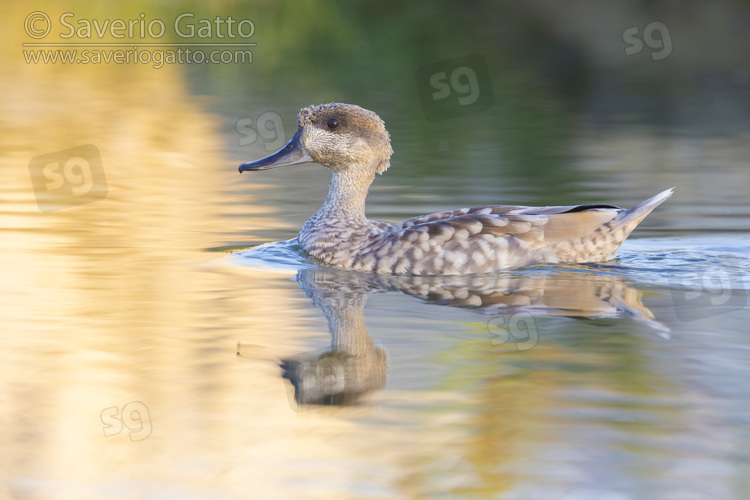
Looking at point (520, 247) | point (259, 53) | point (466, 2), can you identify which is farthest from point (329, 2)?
point (520, 247)

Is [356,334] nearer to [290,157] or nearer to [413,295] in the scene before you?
[413,295]

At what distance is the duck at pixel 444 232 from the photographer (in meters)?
9.29

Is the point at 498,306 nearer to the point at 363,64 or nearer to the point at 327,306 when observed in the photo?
the point at 327,306

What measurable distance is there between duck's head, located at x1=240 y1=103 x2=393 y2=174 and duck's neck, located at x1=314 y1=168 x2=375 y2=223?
121mm

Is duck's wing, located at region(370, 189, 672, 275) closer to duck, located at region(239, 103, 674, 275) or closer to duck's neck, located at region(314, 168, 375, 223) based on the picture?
duck, located at region(239, 103, 674, 275)

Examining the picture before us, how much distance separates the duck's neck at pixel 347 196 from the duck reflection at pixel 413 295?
677mm

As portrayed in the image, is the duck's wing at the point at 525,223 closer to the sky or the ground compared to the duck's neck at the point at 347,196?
closer to the ground

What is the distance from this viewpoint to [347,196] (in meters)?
10.3

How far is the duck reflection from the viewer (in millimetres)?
6688

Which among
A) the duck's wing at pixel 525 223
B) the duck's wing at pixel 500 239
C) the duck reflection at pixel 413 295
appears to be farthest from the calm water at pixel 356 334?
the duck's wing at pixel 525 223

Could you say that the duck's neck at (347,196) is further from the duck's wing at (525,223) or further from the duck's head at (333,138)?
the duck's wing at (525,223)

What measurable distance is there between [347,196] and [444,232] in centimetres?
132

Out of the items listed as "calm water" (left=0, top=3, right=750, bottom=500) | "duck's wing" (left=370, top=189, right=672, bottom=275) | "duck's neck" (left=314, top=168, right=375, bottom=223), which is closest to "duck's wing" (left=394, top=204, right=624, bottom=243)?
"duck's wing" (left=370, top=189, right=672, bottom=275)

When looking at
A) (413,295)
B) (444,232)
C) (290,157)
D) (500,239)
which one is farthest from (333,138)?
(413,295)
